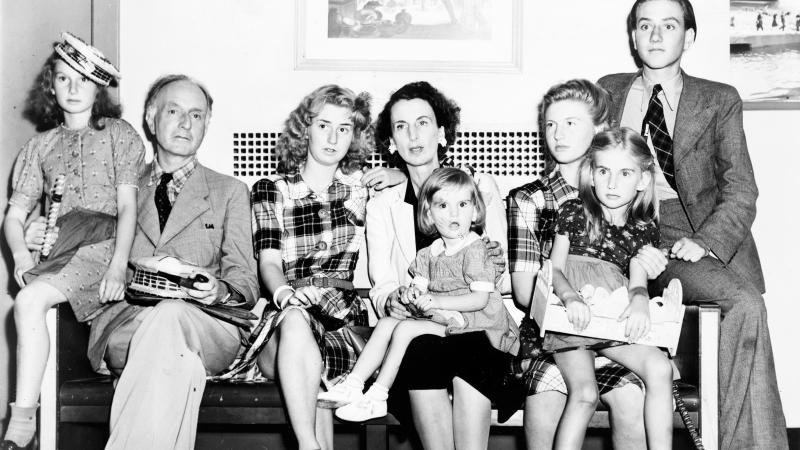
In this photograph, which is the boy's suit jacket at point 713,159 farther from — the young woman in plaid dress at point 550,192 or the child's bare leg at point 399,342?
the child's bare leg at point 399,342

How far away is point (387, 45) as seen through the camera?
360cm

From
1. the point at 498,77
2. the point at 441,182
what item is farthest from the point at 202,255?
the point at 498,77

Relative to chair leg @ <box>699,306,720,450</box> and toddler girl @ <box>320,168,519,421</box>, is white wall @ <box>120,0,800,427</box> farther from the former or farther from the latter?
chair leg @ <box>699,306,720,450</box>

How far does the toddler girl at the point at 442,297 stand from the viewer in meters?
2.69

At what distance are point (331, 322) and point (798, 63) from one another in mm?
2167

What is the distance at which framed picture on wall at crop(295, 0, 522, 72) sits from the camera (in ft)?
11.8

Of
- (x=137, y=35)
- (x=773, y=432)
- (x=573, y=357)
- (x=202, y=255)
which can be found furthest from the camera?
(x=137, y=35)

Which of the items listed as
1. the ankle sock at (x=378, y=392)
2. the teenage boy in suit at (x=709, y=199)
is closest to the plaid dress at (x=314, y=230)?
the ankle sock at (x=378, y=392)

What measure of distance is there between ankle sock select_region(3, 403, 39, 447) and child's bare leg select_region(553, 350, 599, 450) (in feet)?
5.12

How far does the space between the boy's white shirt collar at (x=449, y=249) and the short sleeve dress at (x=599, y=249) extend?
27 cm

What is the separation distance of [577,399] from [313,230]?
3.50 ft

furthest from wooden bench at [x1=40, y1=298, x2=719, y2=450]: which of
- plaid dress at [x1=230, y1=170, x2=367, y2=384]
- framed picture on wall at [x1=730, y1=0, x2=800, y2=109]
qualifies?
framed picture on wall at [x1=730, y1=0, x2=800, y2=109]

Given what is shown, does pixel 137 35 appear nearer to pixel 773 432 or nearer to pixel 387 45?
pixel 387 45

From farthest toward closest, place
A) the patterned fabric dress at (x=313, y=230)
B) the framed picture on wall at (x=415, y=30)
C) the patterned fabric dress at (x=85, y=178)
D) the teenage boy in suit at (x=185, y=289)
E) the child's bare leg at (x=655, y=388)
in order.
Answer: the framed picture on wall at (x=415, y=30) → the patterned fabric dress at (x=313, y=230) → the patterned fabric dress at (x=85, y=178) → the teenage boy in suit at (x=185, y=289) → the child's bare leg at (x=655, y=388)
